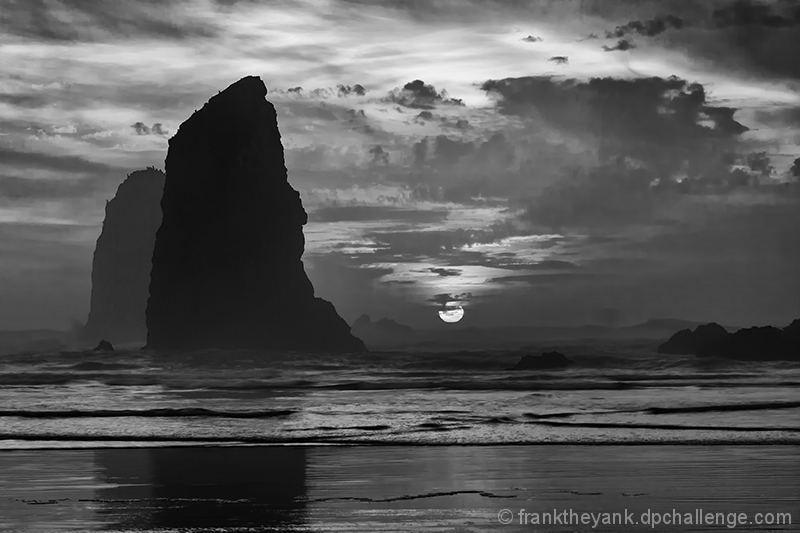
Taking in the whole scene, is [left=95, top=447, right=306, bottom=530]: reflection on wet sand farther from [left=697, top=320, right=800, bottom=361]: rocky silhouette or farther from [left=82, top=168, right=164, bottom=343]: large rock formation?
[left=82, top=168, right=164, bottom=343]: large rock formation

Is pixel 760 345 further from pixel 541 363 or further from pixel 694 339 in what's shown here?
pixel 541 363

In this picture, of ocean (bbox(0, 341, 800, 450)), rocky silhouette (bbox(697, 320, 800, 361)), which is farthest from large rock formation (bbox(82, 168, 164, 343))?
rocky silhouette (bbox(697, 320, 800, 361))

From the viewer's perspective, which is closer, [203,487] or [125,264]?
[203,487]

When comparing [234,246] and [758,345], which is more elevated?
[234,246]

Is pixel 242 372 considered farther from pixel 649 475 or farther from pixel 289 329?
pixel 649 475

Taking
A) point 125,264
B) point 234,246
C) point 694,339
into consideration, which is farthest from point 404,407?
point 125,264

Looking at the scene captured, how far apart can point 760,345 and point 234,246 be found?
171ft

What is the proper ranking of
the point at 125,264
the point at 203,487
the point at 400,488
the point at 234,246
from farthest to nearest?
the point at 125,264 → the point at 234,246 → the point at 203,487 → the point at 400,488

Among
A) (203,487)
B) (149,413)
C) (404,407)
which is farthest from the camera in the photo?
(404,407)

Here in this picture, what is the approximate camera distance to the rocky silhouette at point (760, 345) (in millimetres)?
58219

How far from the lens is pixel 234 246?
86812 millimetres

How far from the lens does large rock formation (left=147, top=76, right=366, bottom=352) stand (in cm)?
8581

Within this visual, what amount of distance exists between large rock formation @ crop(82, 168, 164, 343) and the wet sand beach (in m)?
171

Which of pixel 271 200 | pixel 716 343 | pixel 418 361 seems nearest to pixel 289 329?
pixel 271 200
